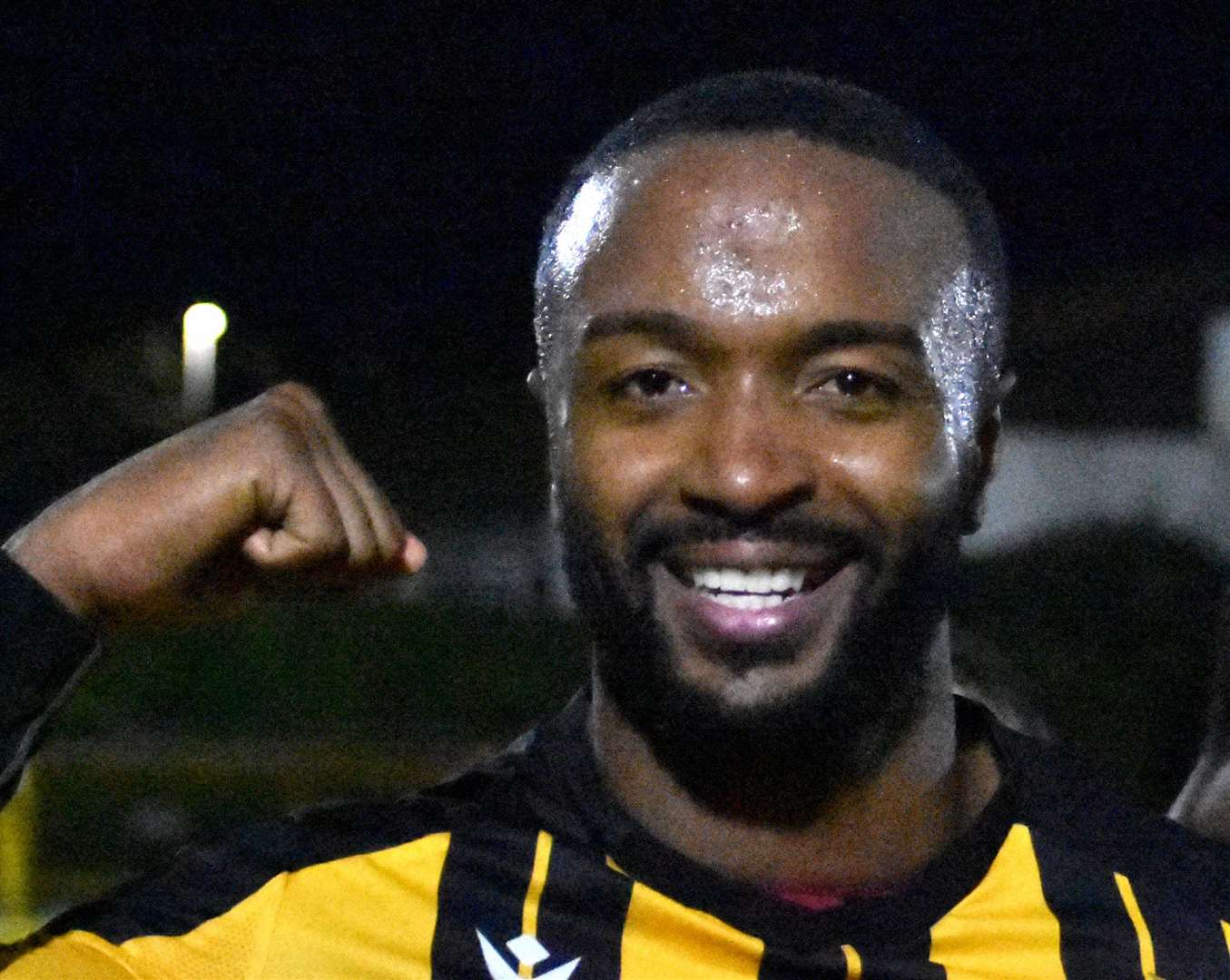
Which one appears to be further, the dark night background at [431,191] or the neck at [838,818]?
the dark night background at [431,191]

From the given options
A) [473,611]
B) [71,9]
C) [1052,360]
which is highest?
[71,9]

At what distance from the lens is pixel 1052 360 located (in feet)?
7.22

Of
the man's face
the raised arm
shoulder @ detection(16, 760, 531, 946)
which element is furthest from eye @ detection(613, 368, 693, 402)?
shoulder @ detection(16, 760, 531, 946)

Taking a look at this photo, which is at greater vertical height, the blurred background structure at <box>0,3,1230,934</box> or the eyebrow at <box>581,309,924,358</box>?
the eyebrow at <box>581,309,924,358</box>

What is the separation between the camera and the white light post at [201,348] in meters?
2.18

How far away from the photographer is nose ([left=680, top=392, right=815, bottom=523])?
109cm

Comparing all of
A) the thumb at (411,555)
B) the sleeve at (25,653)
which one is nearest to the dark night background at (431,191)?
the thumb at (411,555)

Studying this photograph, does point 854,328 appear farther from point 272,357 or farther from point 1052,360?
point 272,357

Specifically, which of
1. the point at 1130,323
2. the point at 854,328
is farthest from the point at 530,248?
the point at 854,328

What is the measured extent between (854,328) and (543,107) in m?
1.09

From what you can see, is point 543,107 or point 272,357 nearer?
point 543,107

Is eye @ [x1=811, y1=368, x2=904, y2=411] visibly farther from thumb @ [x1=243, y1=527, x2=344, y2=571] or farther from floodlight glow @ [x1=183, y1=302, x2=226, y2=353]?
floodlight glow @ [x1=183, y1=302, x2=226, y2=353]

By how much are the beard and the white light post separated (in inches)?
44.4

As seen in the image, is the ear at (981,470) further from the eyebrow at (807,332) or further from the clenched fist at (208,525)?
the clenched fist at (208,525)
